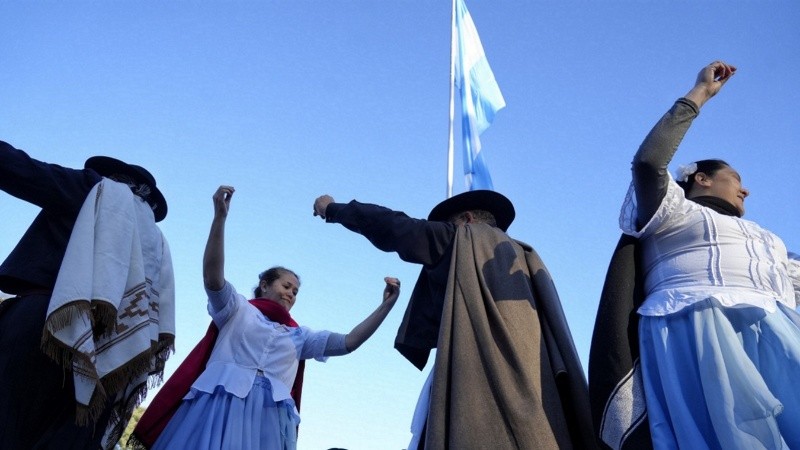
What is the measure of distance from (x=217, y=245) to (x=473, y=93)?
5.94 metres

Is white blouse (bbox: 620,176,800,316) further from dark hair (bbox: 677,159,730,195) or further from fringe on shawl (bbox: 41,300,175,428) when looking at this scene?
fringe on shawl (bbox: 41,300,175,428)

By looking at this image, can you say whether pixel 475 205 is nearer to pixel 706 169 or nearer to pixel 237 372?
pixel 706 169

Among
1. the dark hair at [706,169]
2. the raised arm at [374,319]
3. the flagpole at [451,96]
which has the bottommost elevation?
the raised arm at [374,319]

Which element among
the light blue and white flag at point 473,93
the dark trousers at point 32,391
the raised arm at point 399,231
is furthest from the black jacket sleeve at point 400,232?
the light blue and white flag at point 473,93

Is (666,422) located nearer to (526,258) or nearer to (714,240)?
(714,240)

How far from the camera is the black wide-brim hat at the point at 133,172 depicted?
465 cm

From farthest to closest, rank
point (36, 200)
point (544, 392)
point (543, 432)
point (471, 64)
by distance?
point (471, 64) → point (36, 200) → point (544, 392) → point (543, 432)

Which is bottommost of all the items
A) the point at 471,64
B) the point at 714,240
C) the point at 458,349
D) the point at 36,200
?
the point at 458,349

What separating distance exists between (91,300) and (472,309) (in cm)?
179

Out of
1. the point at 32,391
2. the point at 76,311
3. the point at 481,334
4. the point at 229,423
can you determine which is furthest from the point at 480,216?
the point at 32,391

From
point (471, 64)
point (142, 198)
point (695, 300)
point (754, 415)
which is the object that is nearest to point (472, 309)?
point (695, 300)

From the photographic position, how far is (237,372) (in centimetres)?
493

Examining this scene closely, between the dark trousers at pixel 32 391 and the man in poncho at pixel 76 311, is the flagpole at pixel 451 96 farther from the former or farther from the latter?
the dark trousers at pixel 32 391

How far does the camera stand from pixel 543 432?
10.4 ft
